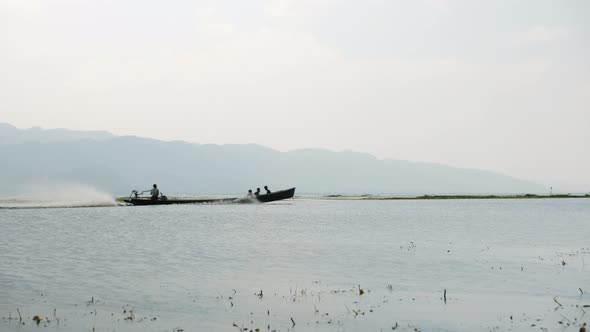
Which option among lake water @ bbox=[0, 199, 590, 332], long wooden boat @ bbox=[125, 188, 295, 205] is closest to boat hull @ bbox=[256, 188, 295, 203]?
long wooden boat @ bbox=[125, 188, 295, 205]

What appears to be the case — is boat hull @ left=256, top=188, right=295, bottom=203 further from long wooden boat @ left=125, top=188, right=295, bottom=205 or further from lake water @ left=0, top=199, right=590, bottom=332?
lake water @ left=0, top=199, right=590, bottom=332

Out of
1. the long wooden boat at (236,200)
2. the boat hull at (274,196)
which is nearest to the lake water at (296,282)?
the long wooden boat at (236,200)

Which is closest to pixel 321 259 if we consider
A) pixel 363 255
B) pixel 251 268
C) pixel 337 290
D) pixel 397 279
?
pixel 363 255

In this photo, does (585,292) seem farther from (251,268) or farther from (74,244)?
(74,244)

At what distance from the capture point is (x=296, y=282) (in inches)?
947

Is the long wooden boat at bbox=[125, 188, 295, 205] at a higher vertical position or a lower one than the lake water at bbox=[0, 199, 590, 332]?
higher

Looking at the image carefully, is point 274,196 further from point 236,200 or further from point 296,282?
point 296,282

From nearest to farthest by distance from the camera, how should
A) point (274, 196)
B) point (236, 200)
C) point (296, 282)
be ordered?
point (296, 282), point (274, 196), point (236, 200)

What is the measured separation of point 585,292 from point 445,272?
6543 millimetres

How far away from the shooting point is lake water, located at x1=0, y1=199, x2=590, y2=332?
17031 mm

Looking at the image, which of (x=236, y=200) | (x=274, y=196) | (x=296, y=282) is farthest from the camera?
(x=236, y=200)

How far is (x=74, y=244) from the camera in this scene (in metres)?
39.8

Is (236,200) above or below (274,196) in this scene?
below

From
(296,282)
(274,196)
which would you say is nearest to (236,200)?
(274,196)
